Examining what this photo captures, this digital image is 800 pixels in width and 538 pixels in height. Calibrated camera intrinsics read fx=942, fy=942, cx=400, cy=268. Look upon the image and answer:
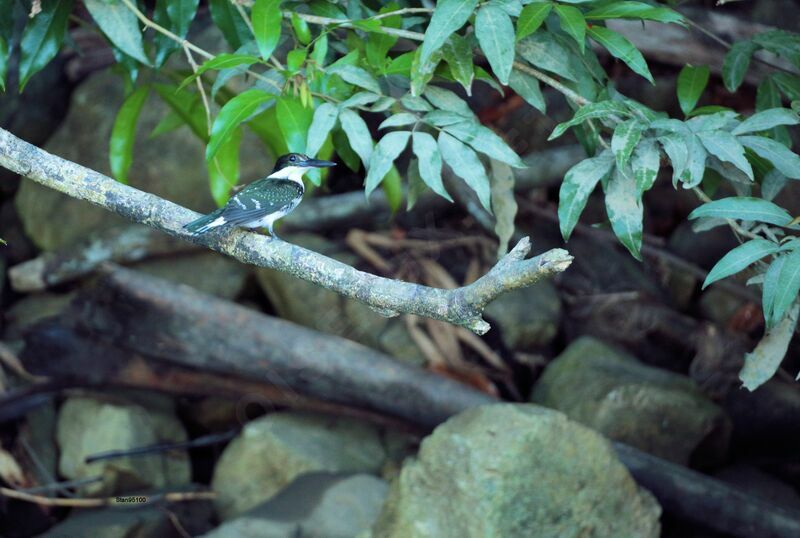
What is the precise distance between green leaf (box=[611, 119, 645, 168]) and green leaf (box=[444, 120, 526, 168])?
268mm

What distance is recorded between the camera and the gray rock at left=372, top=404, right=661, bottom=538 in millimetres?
3059

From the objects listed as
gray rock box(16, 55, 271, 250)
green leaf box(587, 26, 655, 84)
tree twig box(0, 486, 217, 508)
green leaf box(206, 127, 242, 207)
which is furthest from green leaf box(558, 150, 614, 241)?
gray rock box(16, 55, 271, 250)

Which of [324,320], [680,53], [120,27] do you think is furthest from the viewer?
[324,320]

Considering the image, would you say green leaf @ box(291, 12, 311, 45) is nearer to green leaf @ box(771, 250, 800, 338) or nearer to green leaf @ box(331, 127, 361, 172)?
green leaf @ box(331, 127, 361, 172)

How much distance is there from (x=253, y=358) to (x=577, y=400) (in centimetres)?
146

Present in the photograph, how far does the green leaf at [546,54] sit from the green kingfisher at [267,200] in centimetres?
68

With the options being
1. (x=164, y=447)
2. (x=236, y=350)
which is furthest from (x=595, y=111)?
(x=164, y=447)

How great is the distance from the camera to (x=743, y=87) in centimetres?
502

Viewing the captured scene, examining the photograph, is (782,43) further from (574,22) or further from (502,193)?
(502,193)

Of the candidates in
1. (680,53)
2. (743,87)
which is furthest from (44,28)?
(743,87)

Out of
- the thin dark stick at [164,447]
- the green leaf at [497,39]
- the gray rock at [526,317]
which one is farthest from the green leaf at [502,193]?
the thin dark stick at [164,447]

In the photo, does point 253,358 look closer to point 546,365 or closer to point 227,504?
point 227,504

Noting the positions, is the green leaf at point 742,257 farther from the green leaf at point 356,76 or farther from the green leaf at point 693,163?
the green leaf at point 356,76

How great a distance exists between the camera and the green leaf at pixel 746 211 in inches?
95.7
